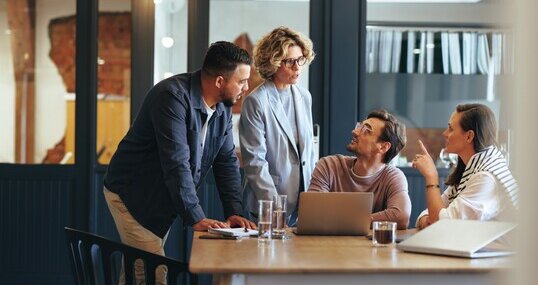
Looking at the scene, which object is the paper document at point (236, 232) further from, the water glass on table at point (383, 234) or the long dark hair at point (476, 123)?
the long dark hair at point (476, 123)

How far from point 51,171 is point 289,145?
2.39m

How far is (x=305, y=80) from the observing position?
5520 millimetres

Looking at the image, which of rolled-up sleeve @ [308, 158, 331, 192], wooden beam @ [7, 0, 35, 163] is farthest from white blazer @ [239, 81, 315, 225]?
wooden beam @ [7, 0, 35, 163]

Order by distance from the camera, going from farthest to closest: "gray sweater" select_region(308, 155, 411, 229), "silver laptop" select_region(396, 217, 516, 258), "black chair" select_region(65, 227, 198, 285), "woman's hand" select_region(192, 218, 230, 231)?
"gray sweater" select_region(308, 155, 411, 229), "woman's hand" select_region(192, 218, 230, 231), "black chair" select_region(65, 227, 198, 285), "silver laptop" select_region(396, 217, 516, 258)

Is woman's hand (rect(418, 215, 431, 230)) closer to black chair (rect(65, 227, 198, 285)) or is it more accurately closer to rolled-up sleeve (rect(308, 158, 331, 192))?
rolled-up sleeve (rect(308, 158, 331, 192))

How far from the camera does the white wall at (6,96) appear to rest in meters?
5.56

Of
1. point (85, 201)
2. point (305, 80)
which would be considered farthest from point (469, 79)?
point (85, 201)

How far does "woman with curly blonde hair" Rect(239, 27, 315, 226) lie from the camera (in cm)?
347

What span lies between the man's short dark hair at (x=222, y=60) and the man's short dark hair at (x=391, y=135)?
59 centimetres

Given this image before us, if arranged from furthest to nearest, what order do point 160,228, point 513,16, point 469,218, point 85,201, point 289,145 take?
point 85,201 → point 289,145 → point 160,228 → point 469,218 → point 513,16

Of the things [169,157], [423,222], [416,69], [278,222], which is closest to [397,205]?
[423,222]

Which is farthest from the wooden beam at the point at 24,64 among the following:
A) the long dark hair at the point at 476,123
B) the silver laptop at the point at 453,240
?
the silver laptop at the point at 453,240

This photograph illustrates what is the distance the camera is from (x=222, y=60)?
322 cm

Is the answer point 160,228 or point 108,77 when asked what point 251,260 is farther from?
point 108,77
